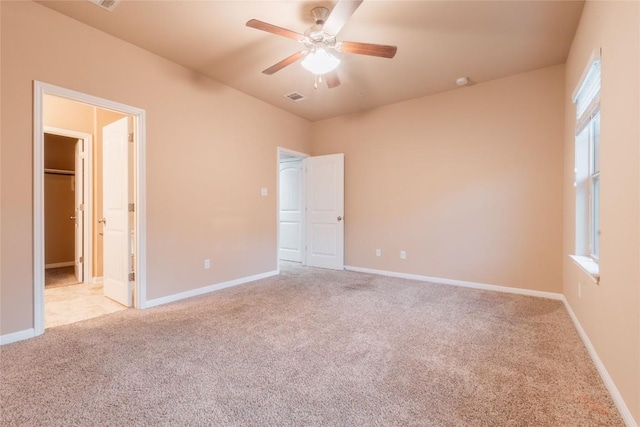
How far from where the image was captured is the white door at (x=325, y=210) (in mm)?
5242

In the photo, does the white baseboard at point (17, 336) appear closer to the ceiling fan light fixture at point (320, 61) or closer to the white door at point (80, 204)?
the white door at point (80, 204)

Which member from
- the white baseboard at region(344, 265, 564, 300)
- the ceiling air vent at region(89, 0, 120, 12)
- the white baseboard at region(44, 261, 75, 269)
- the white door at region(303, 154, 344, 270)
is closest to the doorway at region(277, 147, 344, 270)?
the white door at region(303, 154, 344, 270)

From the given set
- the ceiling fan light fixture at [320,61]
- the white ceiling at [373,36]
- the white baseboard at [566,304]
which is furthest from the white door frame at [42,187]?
the white baseboard at [566,304]

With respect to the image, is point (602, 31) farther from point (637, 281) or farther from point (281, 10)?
point (281, 10)

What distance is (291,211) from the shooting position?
243 inches

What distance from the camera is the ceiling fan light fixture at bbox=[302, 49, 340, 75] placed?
255 centimetres

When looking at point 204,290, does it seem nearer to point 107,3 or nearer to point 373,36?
point 107,3

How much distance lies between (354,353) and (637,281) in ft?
5.42

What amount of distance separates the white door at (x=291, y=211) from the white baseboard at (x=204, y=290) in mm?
1280

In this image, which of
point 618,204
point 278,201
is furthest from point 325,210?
point 618,204

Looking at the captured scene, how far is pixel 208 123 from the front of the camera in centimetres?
386

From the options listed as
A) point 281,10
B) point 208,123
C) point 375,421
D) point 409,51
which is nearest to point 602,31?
point 409,51

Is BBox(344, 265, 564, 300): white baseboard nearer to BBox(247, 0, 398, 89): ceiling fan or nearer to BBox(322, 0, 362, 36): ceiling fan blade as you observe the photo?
BBox(247, 0, 398, 89): ceiling fan

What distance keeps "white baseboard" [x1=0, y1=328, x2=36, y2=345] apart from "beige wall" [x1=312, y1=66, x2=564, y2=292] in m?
4.04
